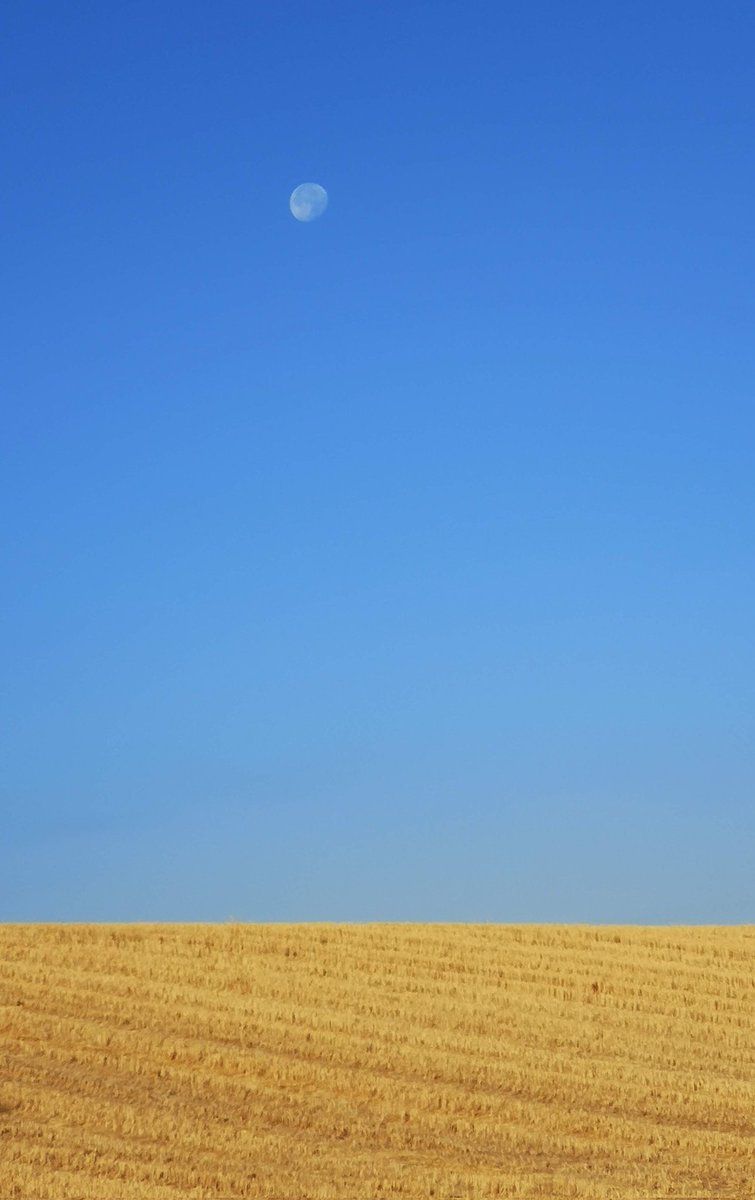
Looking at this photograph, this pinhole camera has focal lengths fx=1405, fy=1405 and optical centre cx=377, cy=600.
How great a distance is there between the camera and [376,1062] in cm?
1684

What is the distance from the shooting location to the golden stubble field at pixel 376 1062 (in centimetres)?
1304

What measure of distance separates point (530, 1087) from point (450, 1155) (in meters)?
2.61

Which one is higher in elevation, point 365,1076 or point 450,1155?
point 365,1076

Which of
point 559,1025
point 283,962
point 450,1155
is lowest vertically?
point 450,1155

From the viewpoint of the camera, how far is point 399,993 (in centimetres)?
1973

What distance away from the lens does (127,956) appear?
20.7 m

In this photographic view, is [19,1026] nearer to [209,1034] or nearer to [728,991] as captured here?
[209,1034]

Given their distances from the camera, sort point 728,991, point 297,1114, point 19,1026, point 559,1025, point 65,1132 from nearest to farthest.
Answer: point 65,1132, point 297,1114, point 19,1026, point 559,1025, point 728,991

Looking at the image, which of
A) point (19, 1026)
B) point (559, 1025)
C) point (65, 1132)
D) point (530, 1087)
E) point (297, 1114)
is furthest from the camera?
point (559, 1025)

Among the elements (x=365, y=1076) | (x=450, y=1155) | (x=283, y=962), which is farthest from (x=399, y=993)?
(x=450, y=1155)

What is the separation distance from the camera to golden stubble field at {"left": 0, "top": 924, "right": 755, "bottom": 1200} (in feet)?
42.8

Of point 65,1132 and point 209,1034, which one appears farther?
point 209,1034

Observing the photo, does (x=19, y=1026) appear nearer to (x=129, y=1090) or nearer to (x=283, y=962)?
(x=129, y=1090)

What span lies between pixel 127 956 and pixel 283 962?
231cm
